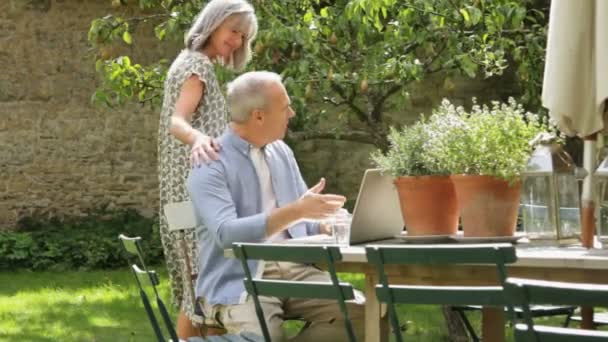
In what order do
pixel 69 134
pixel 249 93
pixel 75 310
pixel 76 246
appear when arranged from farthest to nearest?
pixel 69 134, pixel 76 246, pixel 75 310, pixel 249 93

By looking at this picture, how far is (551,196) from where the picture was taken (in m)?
3.86

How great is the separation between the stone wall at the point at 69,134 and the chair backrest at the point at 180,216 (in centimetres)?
891

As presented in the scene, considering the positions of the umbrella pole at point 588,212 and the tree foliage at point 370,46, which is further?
the tree foliage at point 370,46

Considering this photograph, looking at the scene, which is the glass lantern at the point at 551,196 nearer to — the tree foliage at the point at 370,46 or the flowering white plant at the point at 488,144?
the flowering white plant at the point at 488,144

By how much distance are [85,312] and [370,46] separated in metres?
2.87

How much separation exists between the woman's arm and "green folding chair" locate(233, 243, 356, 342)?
729mm

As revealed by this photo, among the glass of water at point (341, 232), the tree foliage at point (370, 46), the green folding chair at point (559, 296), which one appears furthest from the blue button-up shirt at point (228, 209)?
the tree foliage at point (370, 46)

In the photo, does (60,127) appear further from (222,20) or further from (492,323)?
(492,323)

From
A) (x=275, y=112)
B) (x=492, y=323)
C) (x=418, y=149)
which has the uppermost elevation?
(x=275, y=112)

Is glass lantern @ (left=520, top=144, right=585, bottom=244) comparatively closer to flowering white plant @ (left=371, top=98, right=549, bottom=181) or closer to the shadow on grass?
flowering white plant @ (left=371, top=98, right=549, bottom=181)

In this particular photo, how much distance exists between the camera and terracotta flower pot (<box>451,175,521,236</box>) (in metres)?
3.80

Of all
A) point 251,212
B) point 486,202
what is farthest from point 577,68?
point 251,212

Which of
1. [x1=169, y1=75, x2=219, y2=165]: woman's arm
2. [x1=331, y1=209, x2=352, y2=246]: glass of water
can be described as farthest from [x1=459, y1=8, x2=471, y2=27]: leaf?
[x1=331, y1=209, x2=352, y2=246]: glass of water

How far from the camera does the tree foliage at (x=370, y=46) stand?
7.03 metres
